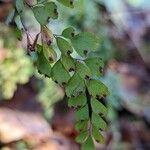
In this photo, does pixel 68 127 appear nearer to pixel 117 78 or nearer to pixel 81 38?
pixel 117 78

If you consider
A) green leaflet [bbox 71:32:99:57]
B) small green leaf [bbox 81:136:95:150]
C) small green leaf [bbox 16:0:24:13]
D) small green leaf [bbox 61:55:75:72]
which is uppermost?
small green leaf [bbox 16:0:24:13]

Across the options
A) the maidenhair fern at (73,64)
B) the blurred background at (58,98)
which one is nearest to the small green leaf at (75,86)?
the maidenhair fern at (73,64)

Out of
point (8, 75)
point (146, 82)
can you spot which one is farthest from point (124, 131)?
point (8, 75)

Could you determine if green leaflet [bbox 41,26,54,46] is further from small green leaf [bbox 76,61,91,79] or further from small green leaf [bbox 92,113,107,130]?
small green leaf [bbox 92,113,107,130]

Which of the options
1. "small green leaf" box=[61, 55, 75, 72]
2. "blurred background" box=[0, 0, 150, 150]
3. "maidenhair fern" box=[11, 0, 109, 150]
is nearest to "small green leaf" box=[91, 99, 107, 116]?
"maidenhair fern" box=[11, 0, 109, 150]

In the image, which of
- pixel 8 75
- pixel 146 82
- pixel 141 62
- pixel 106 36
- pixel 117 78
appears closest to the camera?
pixel 8 75

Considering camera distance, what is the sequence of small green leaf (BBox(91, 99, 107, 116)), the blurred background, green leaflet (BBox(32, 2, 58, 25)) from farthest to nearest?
the blurred background → small green leaf (BBox(91, 99, 107, 116)) → green leaflet (BBox(32, 2, 58, 25))

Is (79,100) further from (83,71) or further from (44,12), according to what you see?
(44,12)

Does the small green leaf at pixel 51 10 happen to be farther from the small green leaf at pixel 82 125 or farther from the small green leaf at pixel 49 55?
the small green leaf at pixel 82 125
